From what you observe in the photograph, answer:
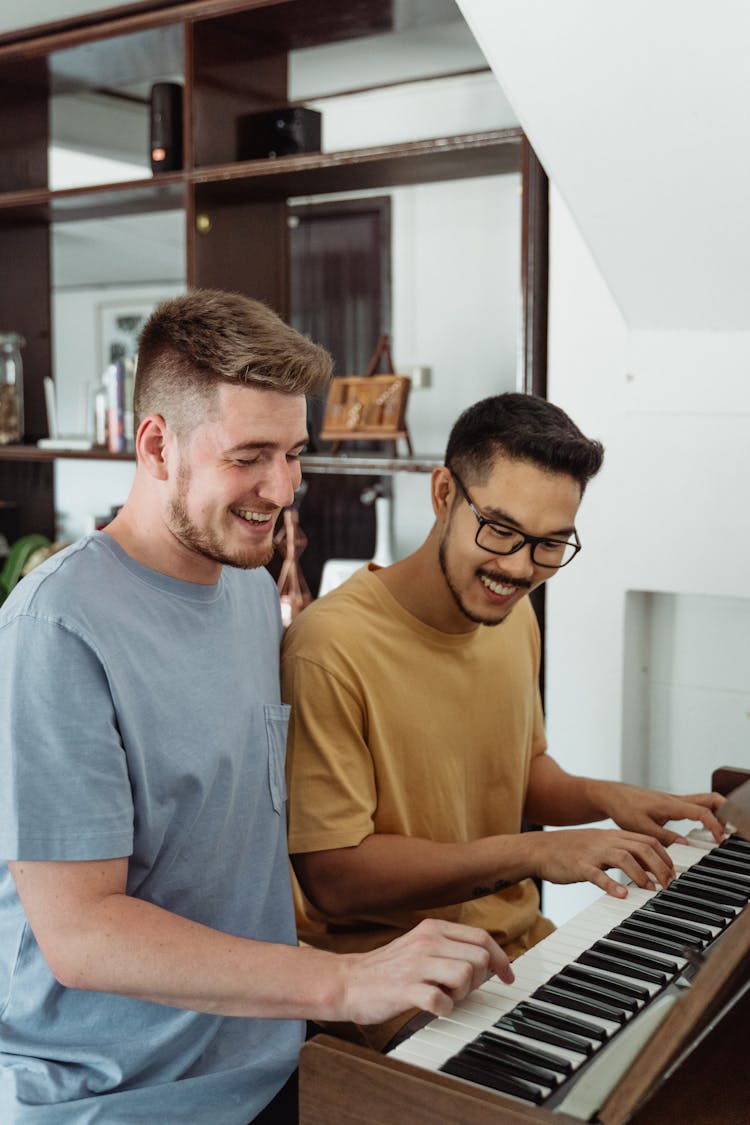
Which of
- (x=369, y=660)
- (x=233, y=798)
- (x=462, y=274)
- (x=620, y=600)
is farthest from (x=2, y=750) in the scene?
(x=462, y=274)

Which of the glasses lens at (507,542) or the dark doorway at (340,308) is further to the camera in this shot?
the dark doorway at (340,308)

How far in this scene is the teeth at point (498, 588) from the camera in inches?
67.1

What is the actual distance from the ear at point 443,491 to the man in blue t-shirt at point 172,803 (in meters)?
0.37

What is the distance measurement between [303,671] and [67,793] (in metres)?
0.49

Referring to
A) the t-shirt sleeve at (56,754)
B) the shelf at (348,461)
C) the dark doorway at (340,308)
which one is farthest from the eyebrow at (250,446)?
the dark doorway at (340,308)

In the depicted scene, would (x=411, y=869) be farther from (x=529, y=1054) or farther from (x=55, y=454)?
(x=55, y=454)

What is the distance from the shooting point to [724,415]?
2.24 metres

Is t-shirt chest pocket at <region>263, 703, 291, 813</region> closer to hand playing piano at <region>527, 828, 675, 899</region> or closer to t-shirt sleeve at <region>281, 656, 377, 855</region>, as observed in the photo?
t-shirt sleeve at <region>281, 656, 377, 855</region>

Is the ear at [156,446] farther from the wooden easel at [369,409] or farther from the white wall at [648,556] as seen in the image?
the wooden easel at [369,409]

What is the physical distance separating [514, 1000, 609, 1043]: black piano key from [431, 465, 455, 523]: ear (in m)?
0.78

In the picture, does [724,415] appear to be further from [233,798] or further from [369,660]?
[233,798]

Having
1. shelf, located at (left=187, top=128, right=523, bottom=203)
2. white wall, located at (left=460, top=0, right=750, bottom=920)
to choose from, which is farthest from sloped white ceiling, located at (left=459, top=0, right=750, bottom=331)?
shelf, located at (left=187, top=128, right=523, bottom=203)

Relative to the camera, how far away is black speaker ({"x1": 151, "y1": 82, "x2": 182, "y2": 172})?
307 cm

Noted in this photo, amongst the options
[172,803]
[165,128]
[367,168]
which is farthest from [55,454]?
[172,803]
